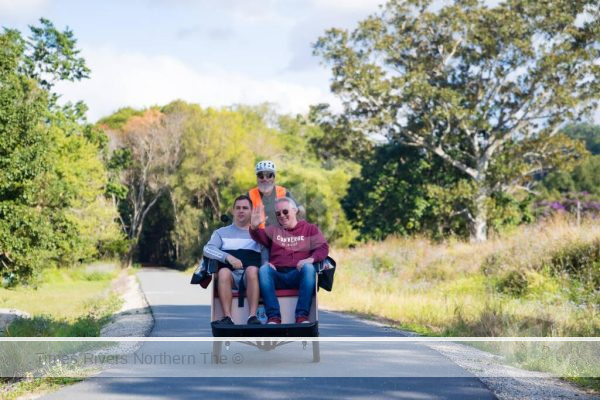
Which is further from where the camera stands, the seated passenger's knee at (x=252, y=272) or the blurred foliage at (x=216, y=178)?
the blurred foliage at (x=216, y=178)

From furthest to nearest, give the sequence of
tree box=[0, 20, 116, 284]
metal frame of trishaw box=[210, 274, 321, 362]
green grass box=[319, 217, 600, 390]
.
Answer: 1. tree box=[0, 20, 116, 284]
2. green grass box=[319, 217, 600, 390]
3. metal frame of trishaw box=[210, 274, 321, 362]

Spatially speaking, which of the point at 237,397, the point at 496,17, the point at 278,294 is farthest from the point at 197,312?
the point at 496,17

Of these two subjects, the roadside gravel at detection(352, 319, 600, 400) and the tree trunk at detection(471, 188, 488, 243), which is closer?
the roadside gravel at detection(352, 319, 600, 400)

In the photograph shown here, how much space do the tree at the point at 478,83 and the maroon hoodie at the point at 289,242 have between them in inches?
1293

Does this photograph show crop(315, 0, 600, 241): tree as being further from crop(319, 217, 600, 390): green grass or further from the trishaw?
the trishaw

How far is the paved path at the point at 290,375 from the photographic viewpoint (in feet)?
25.4

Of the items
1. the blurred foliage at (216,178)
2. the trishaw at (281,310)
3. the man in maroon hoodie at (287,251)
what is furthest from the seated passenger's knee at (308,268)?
the blurred foliage at (216,178)

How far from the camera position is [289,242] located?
32.1 feet

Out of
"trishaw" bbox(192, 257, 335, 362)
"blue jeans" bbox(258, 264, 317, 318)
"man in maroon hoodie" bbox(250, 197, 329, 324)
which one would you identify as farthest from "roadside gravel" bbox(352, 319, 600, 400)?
"man in maroon hoodie" bbox(250, 197, 329, 324)

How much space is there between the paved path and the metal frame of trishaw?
0.20 m

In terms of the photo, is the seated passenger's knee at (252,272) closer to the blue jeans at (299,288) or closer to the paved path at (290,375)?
the blue jeans at (299,288)

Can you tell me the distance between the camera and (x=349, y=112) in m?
43.9

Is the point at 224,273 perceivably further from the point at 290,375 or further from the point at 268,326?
the point at 290,375

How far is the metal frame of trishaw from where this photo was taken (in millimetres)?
9133
